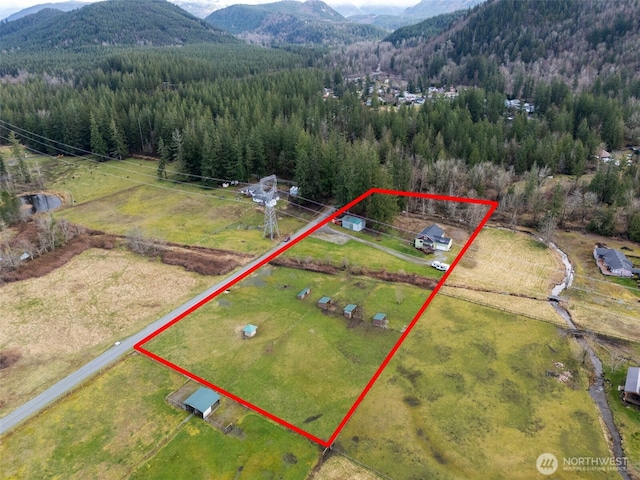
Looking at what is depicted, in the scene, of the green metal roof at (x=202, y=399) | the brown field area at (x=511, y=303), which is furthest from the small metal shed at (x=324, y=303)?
the green metal roof at (x=202, y=399)

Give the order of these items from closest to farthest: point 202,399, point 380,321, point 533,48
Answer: point 202,399 → point 380,321 → point 533,48

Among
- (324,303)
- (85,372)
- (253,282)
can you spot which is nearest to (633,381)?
(324,303)

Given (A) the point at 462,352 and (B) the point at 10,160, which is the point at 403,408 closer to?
(A) the point at 462,352

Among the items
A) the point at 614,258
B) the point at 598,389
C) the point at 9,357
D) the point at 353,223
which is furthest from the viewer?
the point at 353,223

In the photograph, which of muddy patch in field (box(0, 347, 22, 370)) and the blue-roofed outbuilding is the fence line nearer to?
the blue-roofed outbuilding

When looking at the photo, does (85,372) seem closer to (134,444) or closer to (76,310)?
(134,444)

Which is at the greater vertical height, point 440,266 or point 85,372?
point 440,266

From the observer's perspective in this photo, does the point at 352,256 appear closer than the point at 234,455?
No
